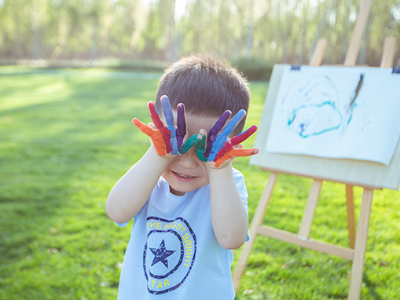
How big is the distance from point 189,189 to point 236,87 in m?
0.38

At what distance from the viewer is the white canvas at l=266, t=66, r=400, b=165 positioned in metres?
1.95

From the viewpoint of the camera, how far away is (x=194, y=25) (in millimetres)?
33719

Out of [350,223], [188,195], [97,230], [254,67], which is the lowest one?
[254,67]

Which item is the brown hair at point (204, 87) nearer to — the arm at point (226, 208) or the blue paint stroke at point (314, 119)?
the arm at point (226, 208)

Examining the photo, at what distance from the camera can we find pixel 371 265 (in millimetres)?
2328

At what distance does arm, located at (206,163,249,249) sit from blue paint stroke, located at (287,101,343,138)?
4.58ft

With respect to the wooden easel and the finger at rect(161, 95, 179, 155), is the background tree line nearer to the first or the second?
the wooden easel

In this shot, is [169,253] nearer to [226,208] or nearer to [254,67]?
[226,208]

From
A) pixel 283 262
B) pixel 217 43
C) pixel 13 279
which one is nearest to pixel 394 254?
pixel 283 262

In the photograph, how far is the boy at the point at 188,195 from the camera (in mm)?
900

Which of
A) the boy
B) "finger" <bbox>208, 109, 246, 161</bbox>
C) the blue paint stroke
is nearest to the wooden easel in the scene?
the blue paint stroke

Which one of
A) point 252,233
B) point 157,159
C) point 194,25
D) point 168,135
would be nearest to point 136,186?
point 157,159

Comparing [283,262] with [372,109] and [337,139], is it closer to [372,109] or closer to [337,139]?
[337,139]

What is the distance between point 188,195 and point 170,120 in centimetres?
37
